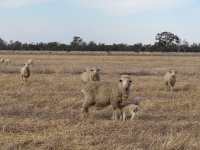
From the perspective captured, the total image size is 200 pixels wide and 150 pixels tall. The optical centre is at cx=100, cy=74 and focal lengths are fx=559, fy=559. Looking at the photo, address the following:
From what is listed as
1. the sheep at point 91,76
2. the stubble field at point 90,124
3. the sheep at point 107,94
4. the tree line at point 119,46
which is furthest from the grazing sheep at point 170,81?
the tree line at point 119,46

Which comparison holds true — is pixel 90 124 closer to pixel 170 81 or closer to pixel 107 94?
pixel 107 94

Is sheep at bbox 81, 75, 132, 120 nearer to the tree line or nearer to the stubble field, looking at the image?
the stubble field

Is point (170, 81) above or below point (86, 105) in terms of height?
below

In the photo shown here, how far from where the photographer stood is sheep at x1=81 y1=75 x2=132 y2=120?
52.0ft

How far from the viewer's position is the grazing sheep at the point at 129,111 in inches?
610

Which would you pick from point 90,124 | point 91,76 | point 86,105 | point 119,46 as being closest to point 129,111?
point 86,105

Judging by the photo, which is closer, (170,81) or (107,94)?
(107,94)

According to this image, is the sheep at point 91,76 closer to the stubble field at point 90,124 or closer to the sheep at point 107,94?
the stubble field at point 90,124

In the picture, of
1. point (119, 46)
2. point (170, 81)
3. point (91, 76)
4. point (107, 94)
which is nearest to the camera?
point (107, 94)

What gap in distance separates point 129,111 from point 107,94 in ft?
2.65

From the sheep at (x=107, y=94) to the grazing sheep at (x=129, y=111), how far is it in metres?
0.19

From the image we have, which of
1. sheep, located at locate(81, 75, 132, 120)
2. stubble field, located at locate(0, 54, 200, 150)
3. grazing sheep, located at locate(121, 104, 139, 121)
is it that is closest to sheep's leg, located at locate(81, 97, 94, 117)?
sheep, located at locate(81, 75, 132, 120)

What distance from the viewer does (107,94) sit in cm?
1592

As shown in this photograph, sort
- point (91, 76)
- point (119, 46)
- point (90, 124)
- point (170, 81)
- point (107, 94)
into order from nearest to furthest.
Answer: point (90, 124)
point (107, 94)
point (91, 76)
point (170, 81)
point (119, 46)
